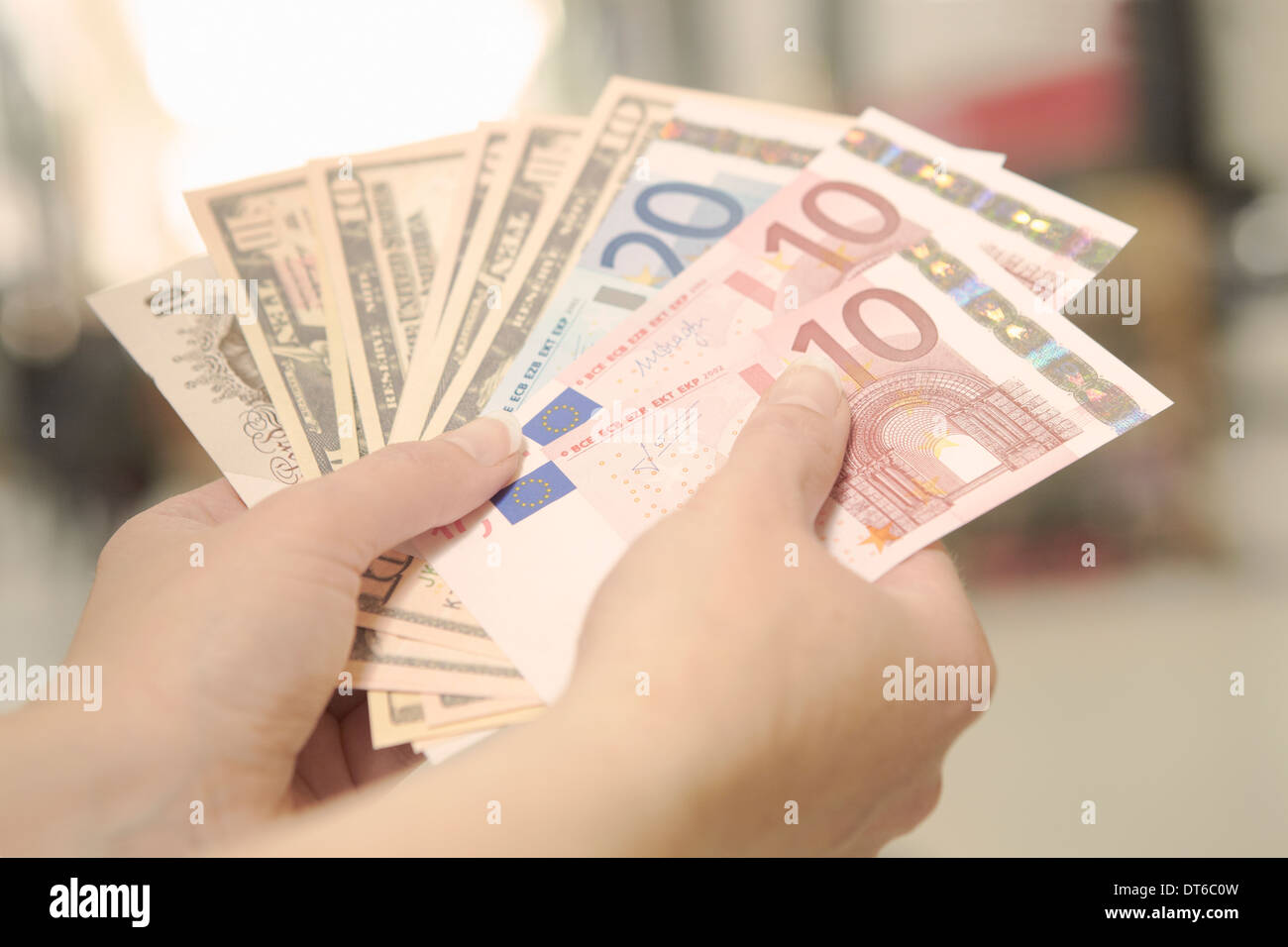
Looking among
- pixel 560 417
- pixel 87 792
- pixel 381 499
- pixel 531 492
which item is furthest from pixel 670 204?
pixel 87 792

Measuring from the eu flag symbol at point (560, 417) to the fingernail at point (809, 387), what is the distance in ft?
0.73

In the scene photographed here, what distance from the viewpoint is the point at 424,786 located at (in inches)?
26.1

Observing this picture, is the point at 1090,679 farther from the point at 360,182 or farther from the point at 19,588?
the point at 19,588

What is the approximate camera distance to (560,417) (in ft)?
3.29

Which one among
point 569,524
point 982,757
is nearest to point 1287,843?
point 982,757

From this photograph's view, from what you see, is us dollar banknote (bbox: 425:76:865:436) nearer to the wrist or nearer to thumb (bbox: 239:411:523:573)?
thumb (bbox: 239:411:523:573)

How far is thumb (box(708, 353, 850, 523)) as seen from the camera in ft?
2.56

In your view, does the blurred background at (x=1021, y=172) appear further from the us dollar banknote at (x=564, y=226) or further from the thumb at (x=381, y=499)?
the thumb at (x=381, y=499)

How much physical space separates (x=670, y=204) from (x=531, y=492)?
1.66 feet

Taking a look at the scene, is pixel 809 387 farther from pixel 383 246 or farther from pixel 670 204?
pixel 383 246

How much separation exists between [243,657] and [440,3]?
85.9 inches

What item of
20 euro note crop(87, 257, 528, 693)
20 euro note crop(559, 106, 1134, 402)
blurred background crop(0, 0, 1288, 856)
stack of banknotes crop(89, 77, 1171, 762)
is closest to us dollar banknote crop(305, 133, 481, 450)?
stack of banknotes crop(89, 77, 1171, 762)

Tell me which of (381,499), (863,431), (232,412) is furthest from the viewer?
(232,412)

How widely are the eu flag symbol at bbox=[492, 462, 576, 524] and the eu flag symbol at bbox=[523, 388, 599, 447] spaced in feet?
0.14
